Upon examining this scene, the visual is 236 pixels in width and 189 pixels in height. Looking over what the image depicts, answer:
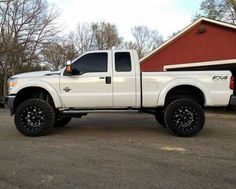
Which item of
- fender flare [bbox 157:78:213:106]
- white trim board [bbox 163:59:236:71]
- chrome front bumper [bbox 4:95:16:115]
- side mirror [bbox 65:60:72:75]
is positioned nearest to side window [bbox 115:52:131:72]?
fender flare [bbox 157:78:213:106]

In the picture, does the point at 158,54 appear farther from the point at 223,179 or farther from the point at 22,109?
the point at 223,179

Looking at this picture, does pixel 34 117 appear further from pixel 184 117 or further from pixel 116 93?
pixel 184 117

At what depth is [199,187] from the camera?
15.9 feet

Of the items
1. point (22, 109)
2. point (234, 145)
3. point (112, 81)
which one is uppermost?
point (112, 81)

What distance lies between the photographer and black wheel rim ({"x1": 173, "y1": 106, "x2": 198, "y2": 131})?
876cm

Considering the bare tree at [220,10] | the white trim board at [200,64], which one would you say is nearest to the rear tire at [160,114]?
the white trim board at [200,64]

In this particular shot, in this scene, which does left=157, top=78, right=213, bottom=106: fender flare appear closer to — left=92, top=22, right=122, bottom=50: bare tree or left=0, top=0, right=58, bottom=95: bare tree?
left=0, top=0, right=58, bottom=95: bare tree

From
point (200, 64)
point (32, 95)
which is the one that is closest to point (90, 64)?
point (32, 95)

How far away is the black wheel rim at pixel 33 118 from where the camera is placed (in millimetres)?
8844

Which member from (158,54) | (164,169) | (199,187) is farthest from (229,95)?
(158,54)

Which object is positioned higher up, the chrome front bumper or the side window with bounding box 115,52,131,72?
the side window with bounding box 115,52,131,72

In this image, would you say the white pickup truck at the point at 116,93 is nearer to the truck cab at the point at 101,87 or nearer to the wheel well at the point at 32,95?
the truck cab at the point at 101,87

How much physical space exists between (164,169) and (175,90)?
3.81 meters

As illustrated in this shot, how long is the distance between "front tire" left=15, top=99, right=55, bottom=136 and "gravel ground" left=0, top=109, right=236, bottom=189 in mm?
247
